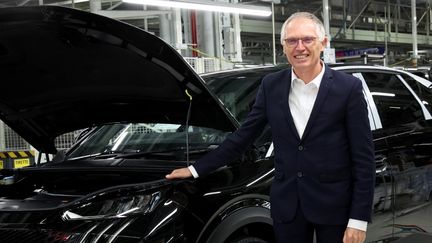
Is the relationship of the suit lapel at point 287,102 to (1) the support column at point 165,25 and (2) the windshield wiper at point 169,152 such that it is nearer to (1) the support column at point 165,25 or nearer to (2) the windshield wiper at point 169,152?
(2) the windshield wiper at point 169,152

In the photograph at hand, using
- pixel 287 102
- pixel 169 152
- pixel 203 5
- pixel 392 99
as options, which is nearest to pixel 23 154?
pixel 203 5

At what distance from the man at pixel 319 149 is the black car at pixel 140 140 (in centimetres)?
Result: 48

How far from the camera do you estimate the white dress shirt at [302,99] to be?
2.29 metres

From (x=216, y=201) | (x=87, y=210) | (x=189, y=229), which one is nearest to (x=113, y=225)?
(x=87, y=210)

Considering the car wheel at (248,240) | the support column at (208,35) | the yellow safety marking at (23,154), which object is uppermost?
the support column at (208,35)

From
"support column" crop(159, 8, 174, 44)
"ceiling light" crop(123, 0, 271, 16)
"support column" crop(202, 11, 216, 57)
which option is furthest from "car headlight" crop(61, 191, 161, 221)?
"support column" crop(159, 8, 174, 44)

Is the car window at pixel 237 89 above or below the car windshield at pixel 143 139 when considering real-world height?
above

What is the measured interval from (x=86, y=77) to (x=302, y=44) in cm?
141

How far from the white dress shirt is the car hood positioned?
1.83 ft

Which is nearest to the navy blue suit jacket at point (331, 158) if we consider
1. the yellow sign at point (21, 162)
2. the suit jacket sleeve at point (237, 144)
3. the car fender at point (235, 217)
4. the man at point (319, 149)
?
the man at point (319, 149)

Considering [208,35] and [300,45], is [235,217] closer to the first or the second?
[300,45]

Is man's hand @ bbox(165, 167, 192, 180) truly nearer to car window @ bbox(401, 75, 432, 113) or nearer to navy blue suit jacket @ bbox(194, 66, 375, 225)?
navy blue suit jacket @ bbox(194, 66, 375, 225)

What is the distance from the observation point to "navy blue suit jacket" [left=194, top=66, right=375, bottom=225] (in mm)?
2213

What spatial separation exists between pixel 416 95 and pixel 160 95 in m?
2.21
